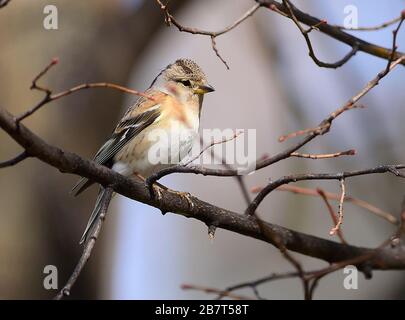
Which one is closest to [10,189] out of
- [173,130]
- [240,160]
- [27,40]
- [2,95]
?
[2,95]

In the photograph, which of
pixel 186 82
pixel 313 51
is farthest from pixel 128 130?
pixel 313 51

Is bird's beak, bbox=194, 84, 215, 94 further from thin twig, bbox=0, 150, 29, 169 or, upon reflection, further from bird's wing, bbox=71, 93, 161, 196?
thin twig, bbox=0, 150, 29, 169

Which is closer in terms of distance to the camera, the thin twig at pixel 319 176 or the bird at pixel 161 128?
the thin twig at pixel 319 176

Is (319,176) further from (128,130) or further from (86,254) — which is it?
(128,130)

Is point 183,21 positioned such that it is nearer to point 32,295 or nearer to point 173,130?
point 173,130

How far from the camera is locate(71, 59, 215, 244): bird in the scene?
4.69 m

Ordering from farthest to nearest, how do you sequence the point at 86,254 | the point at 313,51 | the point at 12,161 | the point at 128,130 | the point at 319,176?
the point at 128,130 → the point at 313,51 → the point at 319,176 → the point at 86,254 → the point at 12,161

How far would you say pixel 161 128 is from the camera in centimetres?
482

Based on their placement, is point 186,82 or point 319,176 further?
point 186,82

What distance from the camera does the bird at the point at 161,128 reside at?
15.4ft

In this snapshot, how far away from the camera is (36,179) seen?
6.94 m

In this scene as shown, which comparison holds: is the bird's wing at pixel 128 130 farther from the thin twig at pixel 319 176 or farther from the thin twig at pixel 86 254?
the thin twig at pixel 319 176

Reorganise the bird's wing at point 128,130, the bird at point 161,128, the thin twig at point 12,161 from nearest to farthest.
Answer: the thin twig at point 12,161 < the bird at point 161,128 < the bird's wing at point 128,130

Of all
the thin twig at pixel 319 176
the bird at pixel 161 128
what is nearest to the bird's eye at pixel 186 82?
the bird at pixel 161 128
